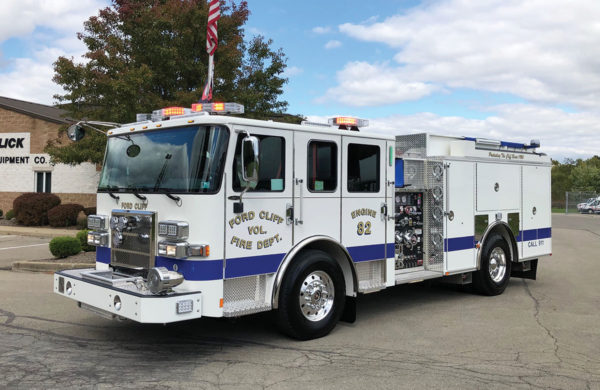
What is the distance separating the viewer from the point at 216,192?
507 centimetres

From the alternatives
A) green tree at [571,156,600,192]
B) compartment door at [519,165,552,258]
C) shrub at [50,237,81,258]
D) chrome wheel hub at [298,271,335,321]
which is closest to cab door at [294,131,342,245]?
chrome wheel hub at [298,271,335,321]

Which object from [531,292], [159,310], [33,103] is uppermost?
[33,103]

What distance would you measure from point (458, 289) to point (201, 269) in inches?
222

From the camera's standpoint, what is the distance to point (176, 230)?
5055mm

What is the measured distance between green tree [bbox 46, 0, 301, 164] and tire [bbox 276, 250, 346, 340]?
8322 mm

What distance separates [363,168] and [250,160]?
75.8 inches

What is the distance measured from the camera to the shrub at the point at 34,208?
69.3 ft

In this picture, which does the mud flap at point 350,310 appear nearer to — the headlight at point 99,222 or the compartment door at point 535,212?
the headlight at point 99,222

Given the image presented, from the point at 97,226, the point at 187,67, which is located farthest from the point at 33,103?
the point at 97,226

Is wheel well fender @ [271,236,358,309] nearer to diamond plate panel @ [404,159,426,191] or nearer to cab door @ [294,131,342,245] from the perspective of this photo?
cab door @ [294,131,342,245]

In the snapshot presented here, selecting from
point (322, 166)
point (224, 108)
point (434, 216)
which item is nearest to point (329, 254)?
point (322, 166)

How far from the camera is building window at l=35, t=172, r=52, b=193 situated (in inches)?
961

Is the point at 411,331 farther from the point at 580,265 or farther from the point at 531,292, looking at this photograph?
the point at 580,265

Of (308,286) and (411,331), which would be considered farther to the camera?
(411,331)
